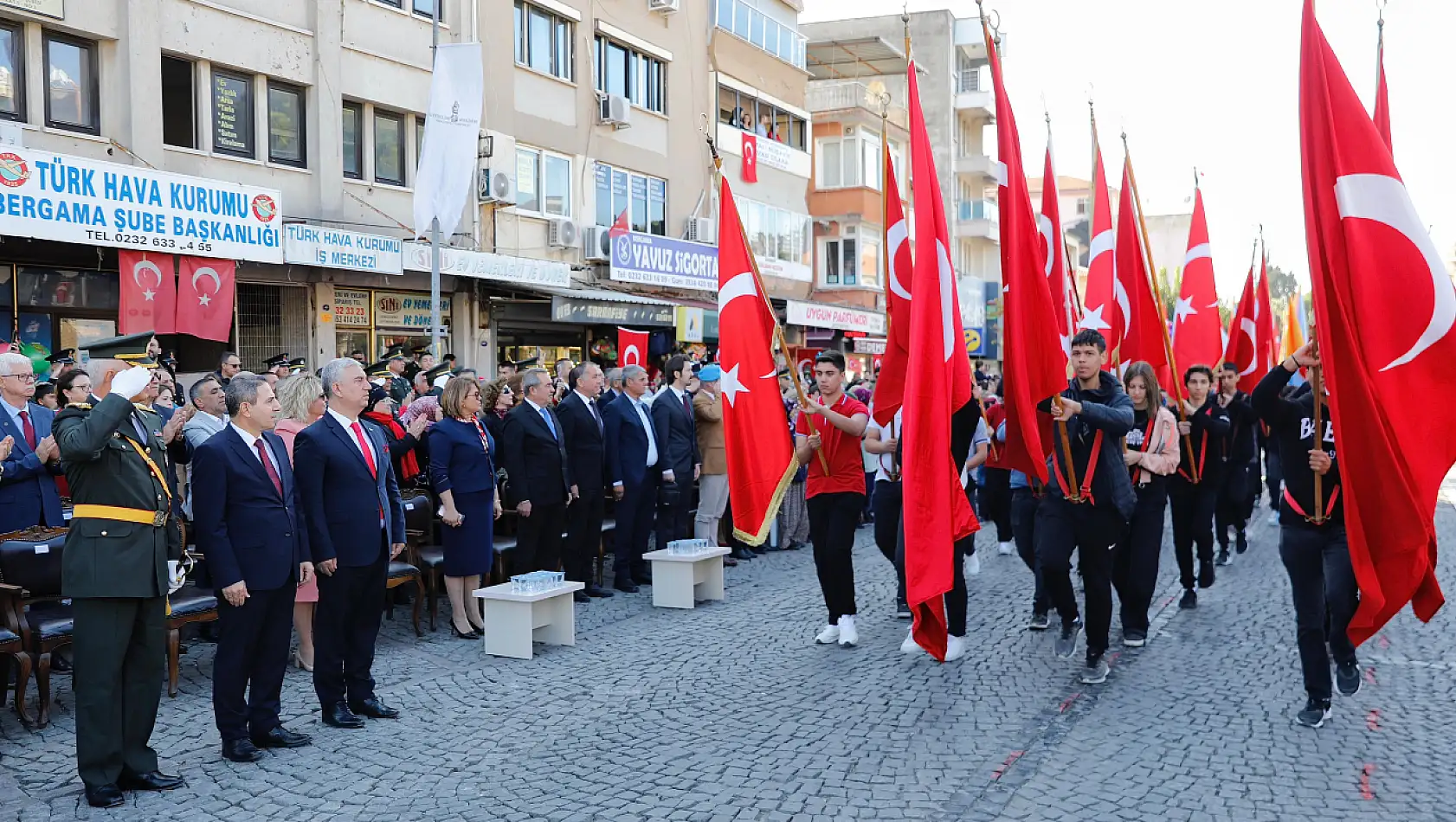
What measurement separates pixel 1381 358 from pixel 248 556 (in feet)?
19.0

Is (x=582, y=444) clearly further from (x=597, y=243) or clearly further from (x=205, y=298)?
(x=597, y=243)

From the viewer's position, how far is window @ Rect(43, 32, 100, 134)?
590 inches

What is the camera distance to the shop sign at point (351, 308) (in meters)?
18.5

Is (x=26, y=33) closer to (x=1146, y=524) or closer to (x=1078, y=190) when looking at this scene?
(x=1146, y=524)

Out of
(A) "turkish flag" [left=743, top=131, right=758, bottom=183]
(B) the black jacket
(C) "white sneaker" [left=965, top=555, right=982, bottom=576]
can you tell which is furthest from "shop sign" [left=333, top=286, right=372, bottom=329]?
(B) the black jacket

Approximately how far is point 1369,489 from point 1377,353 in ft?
2.29

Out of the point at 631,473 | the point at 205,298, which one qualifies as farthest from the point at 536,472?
the point at 205,298

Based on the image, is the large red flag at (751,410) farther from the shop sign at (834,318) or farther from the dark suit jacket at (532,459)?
the shop sign at (834,318)

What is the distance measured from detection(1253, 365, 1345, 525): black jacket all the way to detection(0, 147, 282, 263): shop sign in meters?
Answer: 12.4

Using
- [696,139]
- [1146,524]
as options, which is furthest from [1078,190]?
[1146,524]

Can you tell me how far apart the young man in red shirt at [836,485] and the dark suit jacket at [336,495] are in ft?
10.0

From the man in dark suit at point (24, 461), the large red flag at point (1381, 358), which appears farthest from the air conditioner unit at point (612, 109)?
the large red flag at point (1381, 358)

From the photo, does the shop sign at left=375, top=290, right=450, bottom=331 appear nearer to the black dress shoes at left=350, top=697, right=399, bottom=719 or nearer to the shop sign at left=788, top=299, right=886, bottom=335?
the shop sign at left=788, top=299, right=886, bottom=335

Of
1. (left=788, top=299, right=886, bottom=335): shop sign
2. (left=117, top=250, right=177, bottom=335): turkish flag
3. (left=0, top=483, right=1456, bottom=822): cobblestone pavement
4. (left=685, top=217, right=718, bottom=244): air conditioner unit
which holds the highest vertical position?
(left=685, top=217, right=718, bottom=244): air conditioner unit
